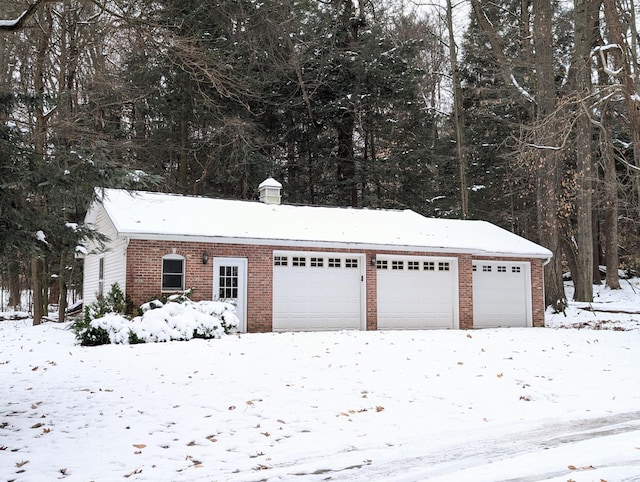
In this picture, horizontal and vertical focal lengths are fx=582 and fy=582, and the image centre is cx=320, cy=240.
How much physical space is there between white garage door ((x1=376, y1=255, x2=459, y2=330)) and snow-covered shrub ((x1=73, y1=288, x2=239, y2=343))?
5.08 meters

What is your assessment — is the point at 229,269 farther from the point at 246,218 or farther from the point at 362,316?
the point at 362,316

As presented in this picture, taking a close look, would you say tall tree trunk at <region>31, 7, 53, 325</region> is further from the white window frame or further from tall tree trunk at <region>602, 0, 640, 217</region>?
tall tree trunk at <region>602, 0, 640, 217</region>

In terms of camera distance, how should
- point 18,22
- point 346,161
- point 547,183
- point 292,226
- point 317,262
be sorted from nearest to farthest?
point 18,22 < point 317,262 < point 292,226 < point 547,183 < point 346,161

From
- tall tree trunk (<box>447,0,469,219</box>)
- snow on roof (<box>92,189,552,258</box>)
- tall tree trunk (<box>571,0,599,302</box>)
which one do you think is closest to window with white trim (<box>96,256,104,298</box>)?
snow on roof (<box>92,189,552,258</box>)

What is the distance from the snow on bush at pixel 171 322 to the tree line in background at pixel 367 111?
6.25 meters

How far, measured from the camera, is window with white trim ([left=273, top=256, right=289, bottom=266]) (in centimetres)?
1559

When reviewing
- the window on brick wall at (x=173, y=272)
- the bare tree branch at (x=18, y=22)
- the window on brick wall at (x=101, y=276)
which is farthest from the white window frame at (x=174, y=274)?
the bare tree branch at (x=18, y=22)

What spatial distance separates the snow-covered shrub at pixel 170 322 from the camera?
1196cm

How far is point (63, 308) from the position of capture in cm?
2030

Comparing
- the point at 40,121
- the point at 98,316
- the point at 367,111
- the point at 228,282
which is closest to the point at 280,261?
the point at 228,282

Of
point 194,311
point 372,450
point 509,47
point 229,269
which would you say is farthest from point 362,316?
point 509,47

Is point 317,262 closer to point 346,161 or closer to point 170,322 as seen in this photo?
point 170,322

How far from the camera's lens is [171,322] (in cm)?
1242

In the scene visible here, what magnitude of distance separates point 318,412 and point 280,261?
8.84 metres
